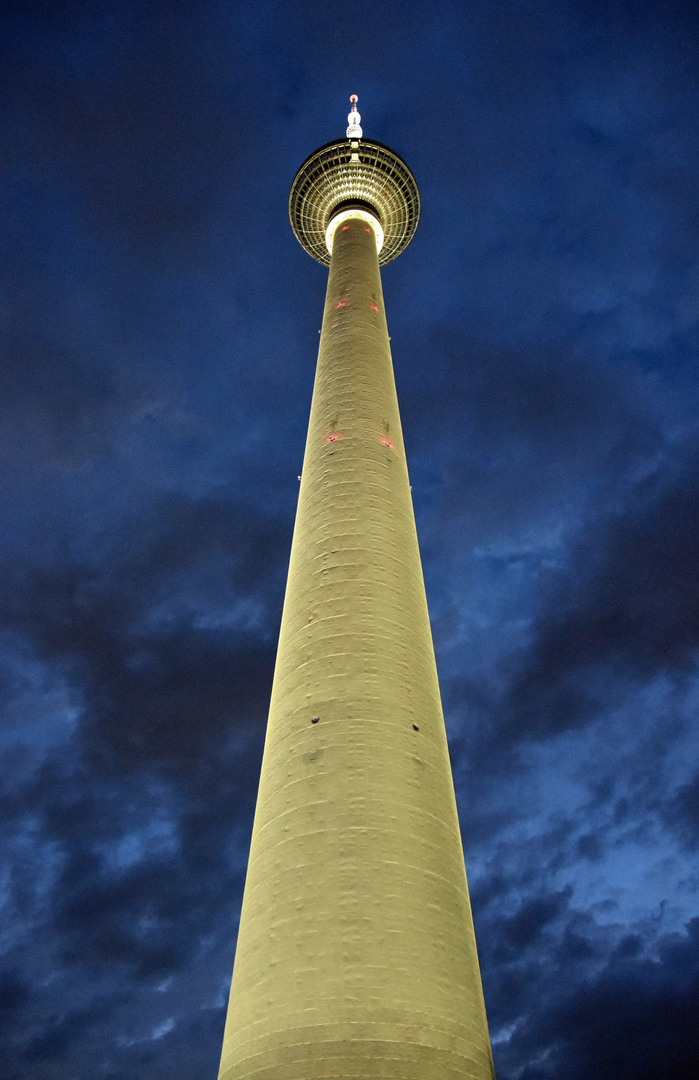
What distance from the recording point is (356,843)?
17.4 metres

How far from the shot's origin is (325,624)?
72.8 ft

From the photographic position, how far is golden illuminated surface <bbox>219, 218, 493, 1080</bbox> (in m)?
15.2

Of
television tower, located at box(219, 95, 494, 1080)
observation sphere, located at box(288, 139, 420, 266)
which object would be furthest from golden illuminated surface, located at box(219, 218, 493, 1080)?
observation sphere, located at box(288, 139, 420, 266)

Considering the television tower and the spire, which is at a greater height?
the spire

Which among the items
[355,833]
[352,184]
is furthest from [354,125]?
[355,833]

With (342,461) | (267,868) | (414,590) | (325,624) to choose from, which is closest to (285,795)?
(267,868)

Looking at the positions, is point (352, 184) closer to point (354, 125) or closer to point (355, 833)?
point (354, 125)

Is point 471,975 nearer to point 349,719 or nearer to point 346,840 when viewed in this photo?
point 346,840

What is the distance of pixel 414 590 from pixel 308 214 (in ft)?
108

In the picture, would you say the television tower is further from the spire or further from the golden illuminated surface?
the spire

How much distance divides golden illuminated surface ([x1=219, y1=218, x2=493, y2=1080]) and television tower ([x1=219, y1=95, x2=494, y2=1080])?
0.04 m

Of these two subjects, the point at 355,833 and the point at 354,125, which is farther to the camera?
the point at 354,125

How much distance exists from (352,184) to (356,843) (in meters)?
40.7

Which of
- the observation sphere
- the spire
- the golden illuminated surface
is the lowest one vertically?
the golden illuminated surface
